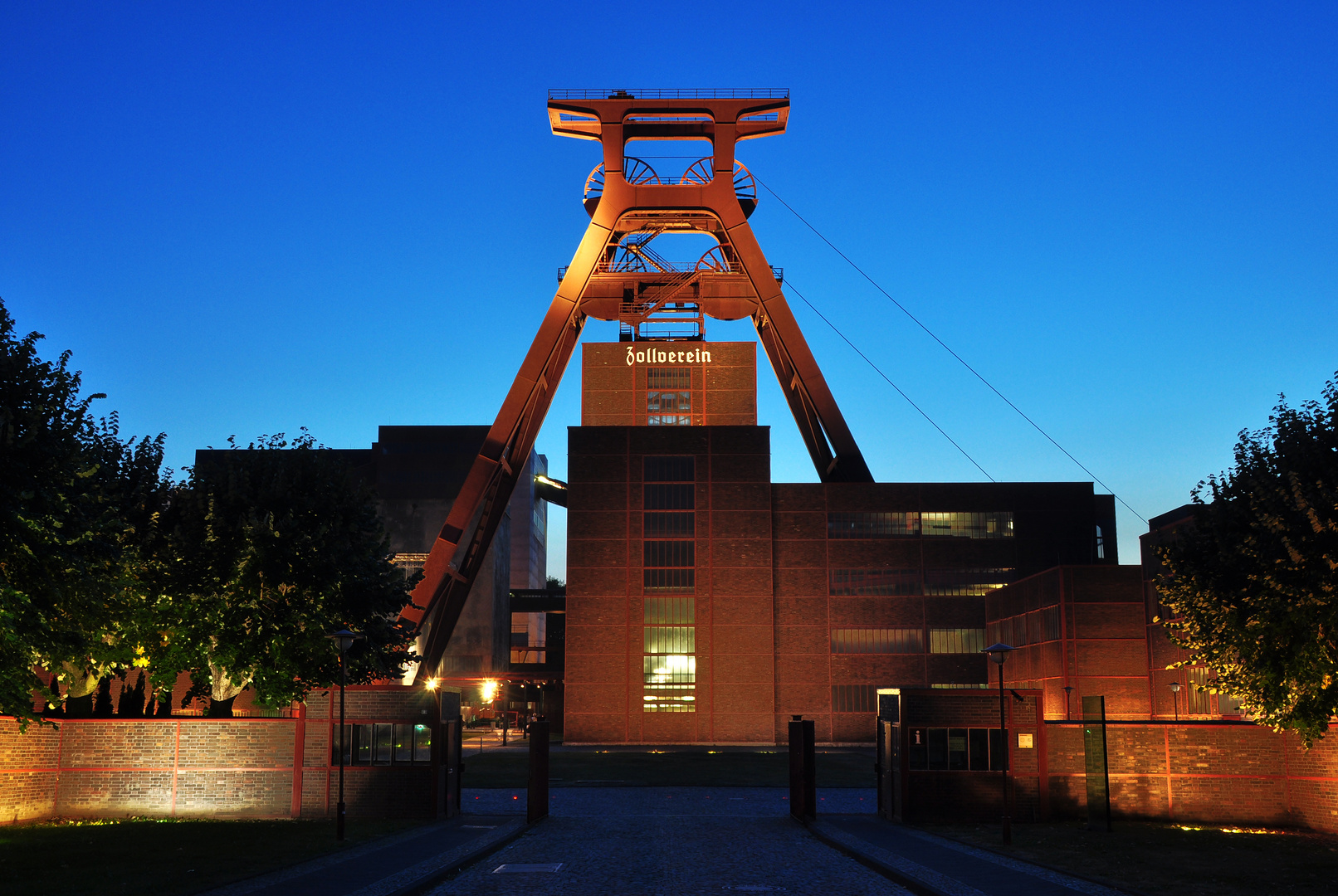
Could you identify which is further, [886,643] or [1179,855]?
[886,643]

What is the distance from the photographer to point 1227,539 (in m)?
24.8

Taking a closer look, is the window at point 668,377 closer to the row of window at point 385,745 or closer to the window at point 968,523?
the window at point 968,523

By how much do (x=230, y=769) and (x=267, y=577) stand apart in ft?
25.5

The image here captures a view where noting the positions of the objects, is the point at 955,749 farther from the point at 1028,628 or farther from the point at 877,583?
the point at 877,583

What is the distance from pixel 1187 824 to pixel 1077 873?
32.8 feet

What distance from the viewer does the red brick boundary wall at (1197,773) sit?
24.9 meters

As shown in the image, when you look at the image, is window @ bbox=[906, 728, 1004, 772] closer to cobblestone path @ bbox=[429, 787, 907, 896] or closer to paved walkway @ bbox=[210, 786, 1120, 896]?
paved walkway @ bbox=[210, 786, 1120, 896]

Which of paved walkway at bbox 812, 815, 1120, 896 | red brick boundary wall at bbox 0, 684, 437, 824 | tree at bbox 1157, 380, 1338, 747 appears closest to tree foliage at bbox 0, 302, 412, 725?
red brick boundary wall at bbox 0, 684, 437, 824

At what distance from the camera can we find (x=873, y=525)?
78062 mm

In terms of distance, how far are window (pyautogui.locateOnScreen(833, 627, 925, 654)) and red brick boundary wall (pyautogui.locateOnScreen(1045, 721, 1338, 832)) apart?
5071cm

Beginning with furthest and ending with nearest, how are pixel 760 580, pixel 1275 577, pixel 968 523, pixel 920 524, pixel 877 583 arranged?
1. pixel 968 523
2. pixel 920 524
3. pixel 877 583
4. pixel 760 580
5. pixel 1275 577

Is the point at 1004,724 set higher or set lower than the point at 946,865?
higher

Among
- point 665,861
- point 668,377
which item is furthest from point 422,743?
point 668,377

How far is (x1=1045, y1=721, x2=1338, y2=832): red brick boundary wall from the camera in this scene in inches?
981
